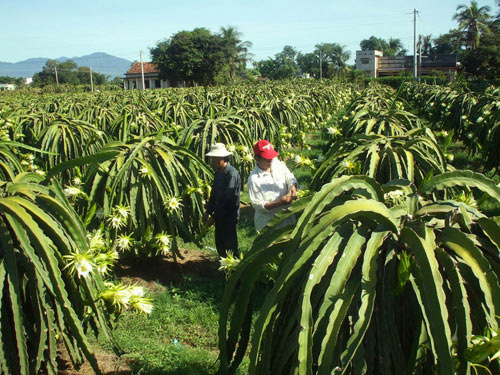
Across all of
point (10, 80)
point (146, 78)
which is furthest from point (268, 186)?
point (10, 80)

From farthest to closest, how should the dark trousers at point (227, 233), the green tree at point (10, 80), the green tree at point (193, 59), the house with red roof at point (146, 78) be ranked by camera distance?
the green tree at point (10, 80) < the house with red roof at point (146, 78) < the green tree at point (193, 59) < the dark trousers at point (227, 233)

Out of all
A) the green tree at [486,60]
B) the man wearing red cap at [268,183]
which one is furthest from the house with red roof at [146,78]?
the man wearing red cap at [268,183]

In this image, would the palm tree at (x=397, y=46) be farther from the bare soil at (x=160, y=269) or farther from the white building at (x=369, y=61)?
the bare soil at (x=160, y=269)

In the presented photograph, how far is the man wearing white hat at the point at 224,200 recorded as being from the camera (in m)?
4.95

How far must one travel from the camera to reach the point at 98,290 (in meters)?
2.44

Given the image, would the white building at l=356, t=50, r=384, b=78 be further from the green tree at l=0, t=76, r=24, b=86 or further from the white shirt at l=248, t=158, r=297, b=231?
the green tree at l=0, t=76, r=24, b=86

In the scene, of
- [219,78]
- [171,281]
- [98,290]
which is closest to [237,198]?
[171,281]

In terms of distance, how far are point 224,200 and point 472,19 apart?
75.0m

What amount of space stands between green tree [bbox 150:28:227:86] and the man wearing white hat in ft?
162

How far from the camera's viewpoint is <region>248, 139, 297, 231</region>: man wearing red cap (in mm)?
4474

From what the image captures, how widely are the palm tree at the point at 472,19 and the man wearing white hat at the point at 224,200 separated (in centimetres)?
7087

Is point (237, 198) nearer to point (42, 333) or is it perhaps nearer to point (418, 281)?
point (42, 333)

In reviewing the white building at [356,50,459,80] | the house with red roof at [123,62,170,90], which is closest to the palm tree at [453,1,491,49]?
the white building at [356,50,459,80]

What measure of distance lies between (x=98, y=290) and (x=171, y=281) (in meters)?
2.54
